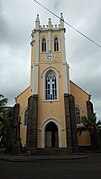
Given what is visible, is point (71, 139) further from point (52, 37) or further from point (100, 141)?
point (52, 37)

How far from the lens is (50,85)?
1077 inches

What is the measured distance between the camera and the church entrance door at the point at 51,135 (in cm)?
2559

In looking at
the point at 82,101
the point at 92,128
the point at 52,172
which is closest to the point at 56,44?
the point at 82,101

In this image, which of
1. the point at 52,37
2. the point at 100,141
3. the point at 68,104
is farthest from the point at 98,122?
the point at 52,37

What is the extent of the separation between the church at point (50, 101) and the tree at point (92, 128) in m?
1.15

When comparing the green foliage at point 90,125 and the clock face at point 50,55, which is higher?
the clock face at point 50,55

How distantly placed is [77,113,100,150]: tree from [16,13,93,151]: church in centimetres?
115

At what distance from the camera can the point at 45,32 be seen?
102ft

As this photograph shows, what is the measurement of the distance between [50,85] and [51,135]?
7137 mm

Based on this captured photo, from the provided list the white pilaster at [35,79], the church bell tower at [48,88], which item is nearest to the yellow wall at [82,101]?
the church bell tower at [48,88]

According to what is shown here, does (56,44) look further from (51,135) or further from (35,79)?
(51,135)

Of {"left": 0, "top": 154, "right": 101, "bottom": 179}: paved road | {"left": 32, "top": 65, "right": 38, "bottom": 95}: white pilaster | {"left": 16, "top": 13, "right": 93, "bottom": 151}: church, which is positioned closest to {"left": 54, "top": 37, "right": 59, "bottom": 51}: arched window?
{"left": 16, "top": 13, "right": 93, "bottom": 151}: church

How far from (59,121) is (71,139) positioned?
9.90 ft

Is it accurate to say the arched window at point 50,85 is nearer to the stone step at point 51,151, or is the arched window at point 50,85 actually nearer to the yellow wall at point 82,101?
the yellow wall at point 82,101
